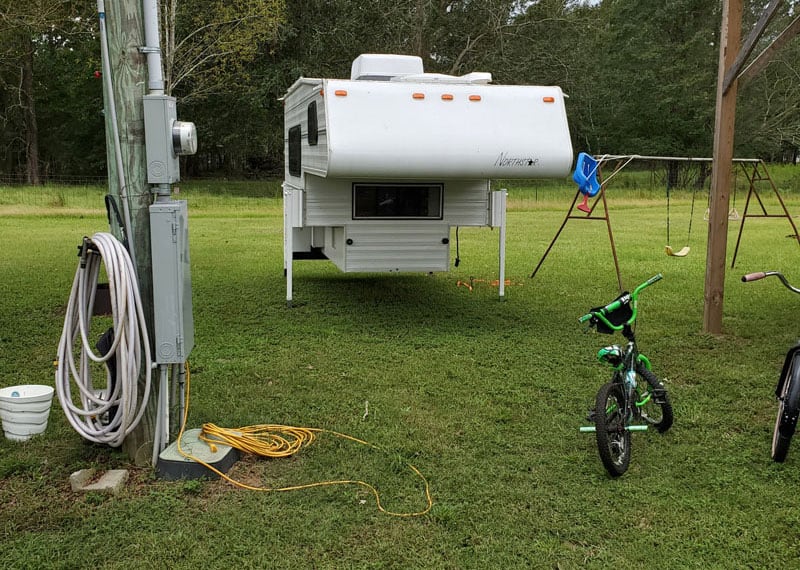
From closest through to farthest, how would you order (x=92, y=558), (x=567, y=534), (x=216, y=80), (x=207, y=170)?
(x=92, y=558) → (x=567, y=534) → (x=216, y=80) → (x=207, y=170)

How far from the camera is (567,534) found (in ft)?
10.1

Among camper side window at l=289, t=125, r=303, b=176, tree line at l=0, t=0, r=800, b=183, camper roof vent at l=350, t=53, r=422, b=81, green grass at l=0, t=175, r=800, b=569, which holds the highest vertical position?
tree line at l=0, t=0, r=800, b=183

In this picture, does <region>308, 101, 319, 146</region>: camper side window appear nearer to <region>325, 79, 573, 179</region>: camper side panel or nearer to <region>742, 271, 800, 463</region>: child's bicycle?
<region>325, 79, 573, 179</region>: camper side panel

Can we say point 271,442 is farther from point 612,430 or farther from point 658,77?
point 658,77

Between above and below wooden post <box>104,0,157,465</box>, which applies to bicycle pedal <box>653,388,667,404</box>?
below

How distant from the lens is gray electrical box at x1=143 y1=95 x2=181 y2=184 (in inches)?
133

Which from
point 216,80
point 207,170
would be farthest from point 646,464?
point 207,170

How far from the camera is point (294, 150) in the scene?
831 centimetres

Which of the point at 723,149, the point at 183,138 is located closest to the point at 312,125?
the point at 723,149

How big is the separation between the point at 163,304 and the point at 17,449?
1157 millimetres

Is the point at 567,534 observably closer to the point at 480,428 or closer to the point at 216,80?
the point at 480,428

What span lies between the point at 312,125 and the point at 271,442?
12.5ft

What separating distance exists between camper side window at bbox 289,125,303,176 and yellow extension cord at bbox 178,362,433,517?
4.18m

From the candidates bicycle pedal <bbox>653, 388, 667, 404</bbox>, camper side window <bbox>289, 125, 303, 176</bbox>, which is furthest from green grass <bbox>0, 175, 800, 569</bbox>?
camper side window <bbox>289, 125, 303, 176</bbox>
